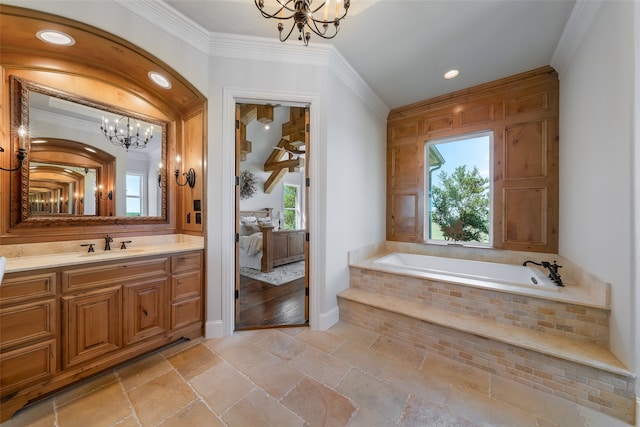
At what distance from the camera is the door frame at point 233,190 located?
2.21m

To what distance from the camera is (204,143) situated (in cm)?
221

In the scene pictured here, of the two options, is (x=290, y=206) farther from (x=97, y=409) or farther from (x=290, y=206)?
(x=97, y=409)

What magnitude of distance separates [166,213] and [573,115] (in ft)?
13.8

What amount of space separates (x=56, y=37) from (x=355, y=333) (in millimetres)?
3441

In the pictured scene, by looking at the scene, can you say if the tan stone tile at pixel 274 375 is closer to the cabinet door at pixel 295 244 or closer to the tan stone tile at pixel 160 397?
the tan stone tile at pixel 160 397

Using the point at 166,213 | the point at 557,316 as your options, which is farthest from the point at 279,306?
the point at 557,316

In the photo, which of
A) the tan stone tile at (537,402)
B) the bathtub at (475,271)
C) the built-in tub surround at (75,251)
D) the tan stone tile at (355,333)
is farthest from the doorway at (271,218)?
the tan stone tile at (537,402)

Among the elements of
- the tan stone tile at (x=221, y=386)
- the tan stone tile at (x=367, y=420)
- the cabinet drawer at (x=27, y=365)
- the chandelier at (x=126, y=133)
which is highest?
the chandelier at (x=126, y=133)

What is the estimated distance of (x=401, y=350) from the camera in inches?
80.8

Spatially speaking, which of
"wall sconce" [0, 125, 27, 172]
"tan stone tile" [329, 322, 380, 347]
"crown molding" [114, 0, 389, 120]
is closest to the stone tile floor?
"tan stone tile" [329, 322, 380, 347]

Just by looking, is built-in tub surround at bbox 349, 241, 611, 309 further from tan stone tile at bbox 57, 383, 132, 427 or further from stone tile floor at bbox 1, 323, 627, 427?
tan stone tile at bbox 57, 383, 132, 427

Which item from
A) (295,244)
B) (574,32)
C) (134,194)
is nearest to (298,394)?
(134,194)

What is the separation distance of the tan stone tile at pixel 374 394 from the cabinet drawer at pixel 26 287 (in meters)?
2.03

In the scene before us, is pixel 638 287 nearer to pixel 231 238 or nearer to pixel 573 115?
pixel 573 115
